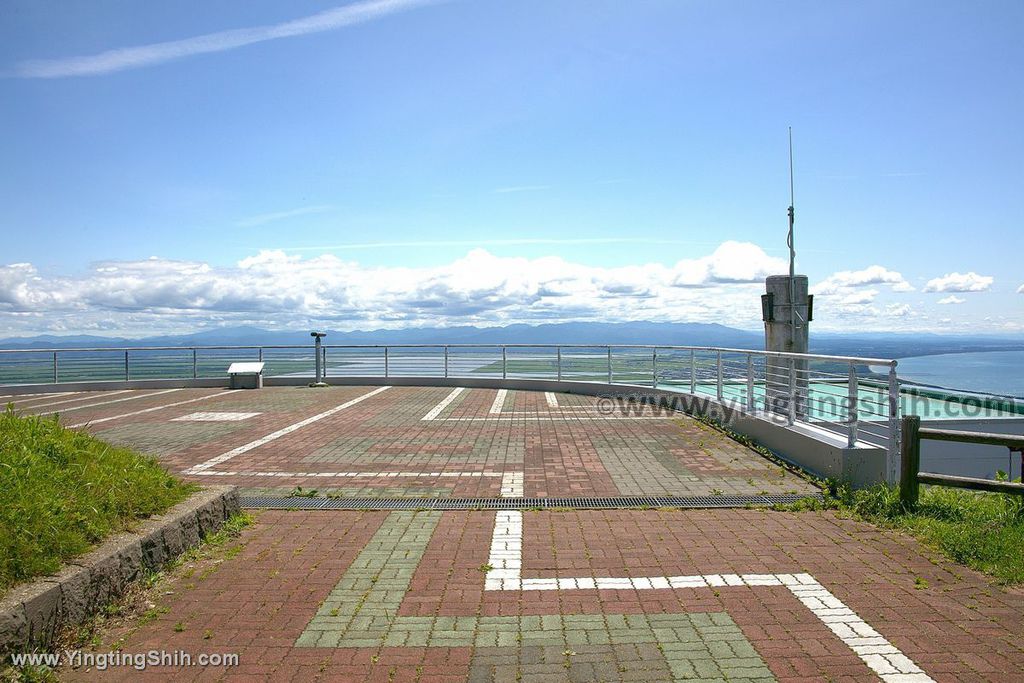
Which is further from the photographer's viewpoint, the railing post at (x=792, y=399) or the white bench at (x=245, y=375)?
the white bench at (x=245, y=375)

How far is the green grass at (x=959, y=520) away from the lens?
5244 millimetres

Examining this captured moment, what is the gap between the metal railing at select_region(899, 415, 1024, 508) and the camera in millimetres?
6258

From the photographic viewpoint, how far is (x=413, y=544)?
5836mm

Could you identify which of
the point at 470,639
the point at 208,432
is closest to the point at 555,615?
the point at 470,639

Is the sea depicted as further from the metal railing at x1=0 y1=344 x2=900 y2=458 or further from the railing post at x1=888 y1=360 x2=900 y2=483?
the railing post at x1=888 y1=360 x2=900 y2=483

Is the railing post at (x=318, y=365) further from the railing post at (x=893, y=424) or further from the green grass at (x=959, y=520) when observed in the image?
the railing post at (x=893, y=424)

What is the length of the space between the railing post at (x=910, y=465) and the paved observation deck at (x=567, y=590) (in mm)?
632

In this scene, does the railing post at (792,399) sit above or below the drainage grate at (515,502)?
above

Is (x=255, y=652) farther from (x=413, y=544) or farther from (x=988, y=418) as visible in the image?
(x=988, y=418)

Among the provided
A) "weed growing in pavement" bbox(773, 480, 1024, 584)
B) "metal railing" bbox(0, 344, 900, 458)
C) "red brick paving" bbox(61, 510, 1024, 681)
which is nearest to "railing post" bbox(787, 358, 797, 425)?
"weed growing in pavement" bbox(773, 480, 1024, 584)

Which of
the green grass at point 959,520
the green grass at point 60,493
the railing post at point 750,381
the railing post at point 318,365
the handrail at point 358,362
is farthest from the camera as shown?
the railing post at point 318,365

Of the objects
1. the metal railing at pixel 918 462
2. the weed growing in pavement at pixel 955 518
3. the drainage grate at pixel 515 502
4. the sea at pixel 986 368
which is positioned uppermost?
the metal railing at pixel 918 462

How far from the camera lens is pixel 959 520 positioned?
628cm

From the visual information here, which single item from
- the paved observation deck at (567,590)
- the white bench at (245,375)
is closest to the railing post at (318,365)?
the white bench at (245,375)
